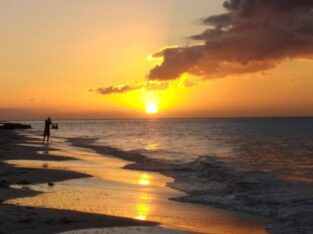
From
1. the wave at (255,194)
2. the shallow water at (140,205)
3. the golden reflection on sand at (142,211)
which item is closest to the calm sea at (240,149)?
the wave at (255,194)

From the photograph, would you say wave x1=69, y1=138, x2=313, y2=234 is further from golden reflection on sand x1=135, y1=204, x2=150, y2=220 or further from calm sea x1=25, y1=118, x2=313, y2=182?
calm sea x1=25, y1=118, x2=313, y2=182

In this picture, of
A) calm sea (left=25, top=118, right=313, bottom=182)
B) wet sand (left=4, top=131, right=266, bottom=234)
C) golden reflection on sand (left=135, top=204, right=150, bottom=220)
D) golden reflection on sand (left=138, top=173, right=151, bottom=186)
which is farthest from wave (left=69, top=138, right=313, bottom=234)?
calm sea (left=25, top=118, right=313, bottom=182)

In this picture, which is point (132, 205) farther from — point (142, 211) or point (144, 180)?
point (144, 180)

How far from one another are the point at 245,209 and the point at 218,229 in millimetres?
3577

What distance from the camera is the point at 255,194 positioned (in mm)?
18562

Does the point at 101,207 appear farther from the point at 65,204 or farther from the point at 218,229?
the point at 218,229

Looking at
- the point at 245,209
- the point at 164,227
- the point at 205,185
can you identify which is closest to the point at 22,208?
the point at 164,227

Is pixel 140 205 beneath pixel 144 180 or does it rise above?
above

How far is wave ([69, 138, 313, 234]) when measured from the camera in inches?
547

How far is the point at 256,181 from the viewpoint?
75.6 ft

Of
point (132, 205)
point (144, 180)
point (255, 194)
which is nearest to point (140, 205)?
point (132, 205)

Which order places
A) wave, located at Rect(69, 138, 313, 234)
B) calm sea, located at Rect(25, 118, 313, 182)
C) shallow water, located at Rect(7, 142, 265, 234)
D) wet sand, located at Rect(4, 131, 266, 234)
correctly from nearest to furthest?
1. wet sand, located at Rect(4, 131, 266, 234)
2. shallow water, located at Rect(7, 142, 265, 234)
3. wave, located at Rect(69, 138, 313, 234)
4. calm sea, located at Rect(25, 118, 313, 182)

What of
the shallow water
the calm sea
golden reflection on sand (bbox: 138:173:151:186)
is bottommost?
the calm sea

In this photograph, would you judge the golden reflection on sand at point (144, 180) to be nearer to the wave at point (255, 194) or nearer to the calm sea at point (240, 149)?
the wave at point (255, 194)
